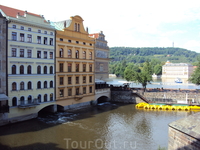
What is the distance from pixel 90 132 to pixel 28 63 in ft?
45.0

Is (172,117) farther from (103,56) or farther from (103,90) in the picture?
(103,56)

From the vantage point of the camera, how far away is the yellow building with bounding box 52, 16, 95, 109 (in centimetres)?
3534

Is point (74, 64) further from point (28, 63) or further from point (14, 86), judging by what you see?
point (14, 86)

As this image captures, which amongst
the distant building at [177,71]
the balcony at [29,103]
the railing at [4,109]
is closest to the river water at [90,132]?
the railing at [4,109]

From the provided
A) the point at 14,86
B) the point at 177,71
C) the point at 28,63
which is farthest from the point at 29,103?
the point at 177,71

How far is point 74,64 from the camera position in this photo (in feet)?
125

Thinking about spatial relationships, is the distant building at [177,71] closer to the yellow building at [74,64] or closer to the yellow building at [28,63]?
the yellow building at [74,64]

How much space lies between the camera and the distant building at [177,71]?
145m

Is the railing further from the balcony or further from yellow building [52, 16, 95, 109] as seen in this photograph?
yellow building [52, 16, 95, 109]

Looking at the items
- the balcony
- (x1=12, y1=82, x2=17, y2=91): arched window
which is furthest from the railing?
(x1=12, y1=82, x2=17, y2=91): arched window

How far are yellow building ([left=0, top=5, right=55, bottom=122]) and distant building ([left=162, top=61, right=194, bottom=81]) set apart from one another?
129716 mm

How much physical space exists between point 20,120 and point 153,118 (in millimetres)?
20800

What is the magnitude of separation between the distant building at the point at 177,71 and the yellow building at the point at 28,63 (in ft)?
426

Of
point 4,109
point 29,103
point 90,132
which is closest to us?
point 90,132
